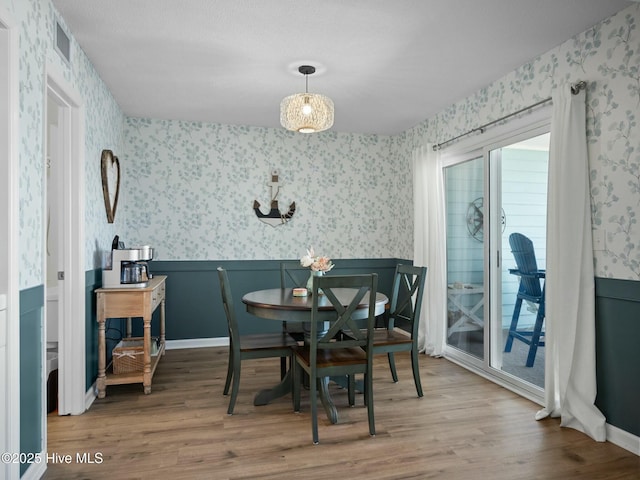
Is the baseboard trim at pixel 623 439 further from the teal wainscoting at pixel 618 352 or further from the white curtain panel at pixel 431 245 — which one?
the white curtain panel at pixel 431 245

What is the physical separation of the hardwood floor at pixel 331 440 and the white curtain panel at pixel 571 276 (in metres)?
0.18

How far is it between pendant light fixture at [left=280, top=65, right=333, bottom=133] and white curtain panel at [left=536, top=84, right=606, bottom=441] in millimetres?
1546

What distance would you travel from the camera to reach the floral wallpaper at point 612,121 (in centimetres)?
246

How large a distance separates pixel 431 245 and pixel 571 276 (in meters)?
1.73

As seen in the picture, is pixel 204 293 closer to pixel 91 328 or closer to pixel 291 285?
pixel 291 285

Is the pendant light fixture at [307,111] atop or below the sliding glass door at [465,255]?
atop

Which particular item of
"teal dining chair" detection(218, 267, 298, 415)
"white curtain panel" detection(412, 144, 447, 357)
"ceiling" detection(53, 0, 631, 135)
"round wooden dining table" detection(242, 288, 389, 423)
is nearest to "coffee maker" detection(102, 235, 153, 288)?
"teal dining chair" detection(218, 267, 298, 415)

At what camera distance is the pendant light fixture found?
3178mm

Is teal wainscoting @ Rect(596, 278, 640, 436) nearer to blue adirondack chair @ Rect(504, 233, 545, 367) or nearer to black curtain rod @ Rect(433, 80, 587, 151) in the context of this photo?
blue adirondack chair @ Rect(504, 233, 545, 367)

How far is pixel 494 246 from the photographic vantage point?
3.75 metres

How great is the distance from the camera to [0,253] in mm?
1903

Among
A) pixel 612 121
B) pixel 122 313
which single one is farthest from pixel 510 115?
pixel 122 313

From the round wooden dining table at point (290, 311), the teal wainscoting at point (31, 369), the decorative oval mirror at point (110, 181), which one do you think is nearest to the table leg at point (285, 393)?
the round wooden dining table at point (290, 311)

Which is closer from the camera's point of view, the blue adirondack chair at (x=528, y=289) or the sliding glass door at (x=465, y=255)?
the blue adirondack chair at (x=528, y=289)
